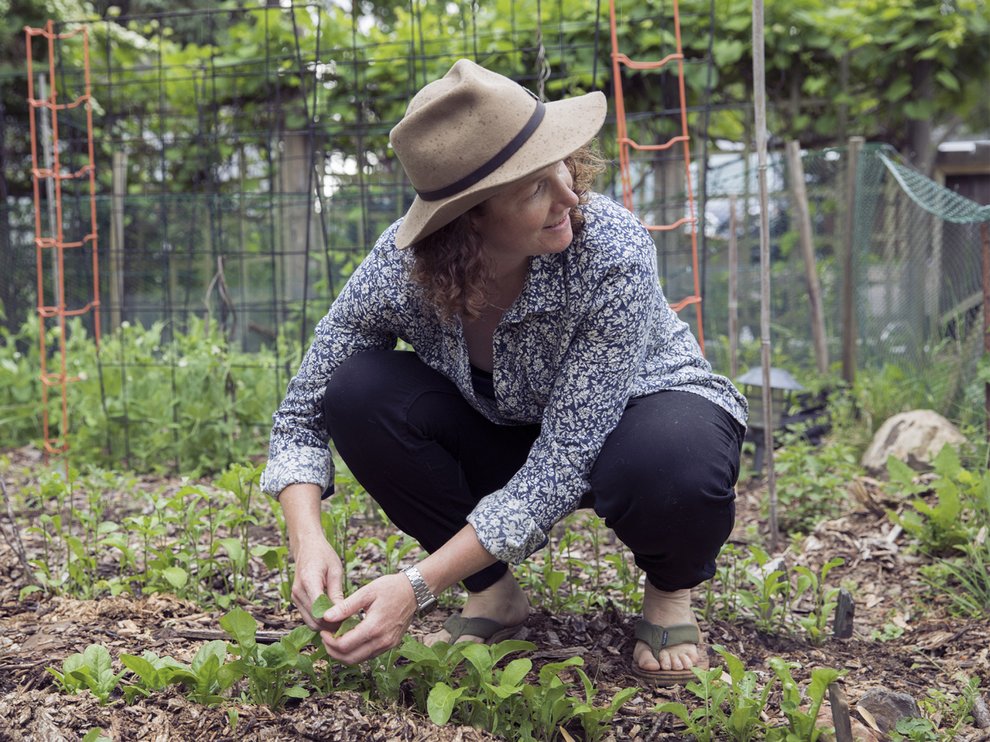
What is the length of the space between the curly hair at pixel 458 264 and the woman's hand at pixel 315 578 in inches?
18.8

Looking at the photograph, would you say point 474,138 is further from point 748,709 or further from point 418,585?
point 748,709

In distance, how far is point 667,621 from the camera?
2023mm

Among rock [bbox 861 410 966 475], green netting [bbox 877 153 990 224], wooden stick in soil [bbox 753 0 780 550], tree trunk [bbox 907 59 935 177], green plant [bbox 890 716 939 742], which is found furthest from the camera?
tree trunk [bbox 907 59 935 177]

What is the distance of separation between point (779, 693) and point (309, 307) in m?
3.53

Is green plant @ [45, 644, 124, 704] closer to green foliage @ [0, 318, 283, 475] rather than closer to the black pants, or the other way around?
the black pants

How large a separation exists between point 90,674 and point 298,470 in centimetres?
50

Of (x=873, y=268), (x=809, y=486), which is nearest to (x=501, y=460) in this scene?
(x=809, y=486)

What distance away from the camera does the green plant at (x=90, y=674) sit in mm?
1678

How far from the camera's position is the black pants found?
182 centimetres

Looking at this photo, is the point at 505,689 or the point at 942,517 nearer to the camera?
the point at 505,689

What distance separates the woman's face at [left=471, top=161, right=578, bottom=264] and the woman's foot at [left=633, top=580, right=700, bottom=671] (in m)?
0.80

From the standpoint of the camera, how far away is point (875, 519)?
312cm

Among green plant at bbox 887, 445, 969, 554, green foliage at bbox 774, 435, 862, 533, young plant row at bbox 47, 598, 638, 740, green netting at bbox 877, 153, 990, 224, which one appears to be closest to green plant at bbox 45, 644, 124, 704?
young plant row at bbox 47, 598, 638, 740

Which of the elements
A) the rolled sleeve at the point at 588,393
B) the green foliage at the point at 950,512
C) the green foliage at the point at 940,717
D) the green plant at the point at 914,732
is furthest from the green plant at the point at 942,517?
the rolled sleeve at the point at 588,393
